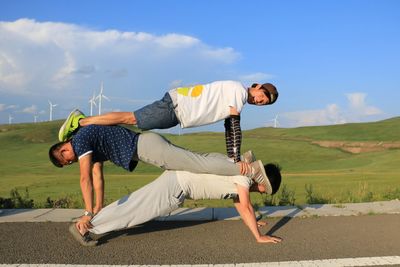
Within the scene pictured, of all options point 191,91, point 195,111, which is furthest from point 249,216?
point 191,91

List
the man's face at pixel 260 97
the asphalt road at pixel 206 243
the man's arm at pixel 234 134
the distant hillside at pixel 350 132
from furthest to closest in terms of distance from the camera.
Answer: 1. the distant hillside at pixel 350 132
2. the man's face at pixel 260 97
3. the man's arm at pixel 234 134
4. the asphalt road at pixel 206 243

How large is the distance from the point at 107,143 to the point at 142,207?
0.86 meters

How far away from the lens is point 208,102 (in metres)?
5.82

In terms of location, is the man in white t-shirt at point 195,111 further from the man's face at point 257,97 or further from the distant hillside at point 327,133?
the distant hillside at point 327,133

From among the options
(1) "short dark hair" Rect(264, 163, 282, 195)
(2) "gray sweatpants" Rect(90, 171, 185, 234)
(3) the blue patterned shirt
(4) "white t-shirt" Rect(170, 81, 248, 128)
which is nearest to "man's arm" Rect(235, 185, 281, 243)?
(1) "short dark hair" Rect(264, 163, 282, 195)

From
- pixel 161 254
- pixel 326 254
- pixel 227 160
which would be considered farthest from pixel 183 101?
pixel 326 254

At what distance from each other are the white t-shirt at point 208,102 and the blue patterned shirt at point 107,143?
0.65 metres

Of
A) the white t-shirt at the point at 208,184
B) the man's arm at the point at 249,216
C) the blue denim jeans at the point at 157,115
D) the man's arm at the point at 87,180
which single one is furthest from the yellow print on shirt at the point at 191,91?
the man's arm at the point at 87,180

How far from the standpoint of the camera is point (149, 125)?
5898 millimetres

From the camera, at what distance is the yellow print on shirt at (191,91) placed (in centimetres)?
588

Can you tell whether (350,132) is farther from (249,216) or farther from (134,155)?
(134,155)

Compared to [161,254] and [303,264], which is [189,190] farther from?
[303,264]

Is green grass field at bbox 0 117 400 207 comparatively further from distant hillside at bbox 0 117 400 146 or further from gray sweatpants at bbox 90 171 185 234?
gray sweatpants at bbox 90 171 185 234

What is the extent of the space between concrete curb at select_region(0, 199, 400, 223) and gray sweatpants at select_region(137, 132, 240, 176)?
52.4 inches
